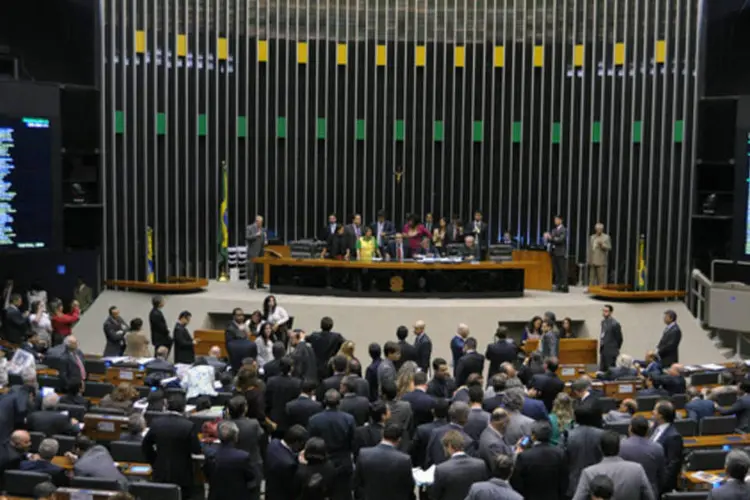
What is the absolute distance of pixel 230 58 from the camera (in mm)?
21906

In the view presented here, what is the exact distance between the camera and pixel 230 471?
320 inches

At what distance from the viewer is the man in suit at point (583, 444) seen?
8.48m

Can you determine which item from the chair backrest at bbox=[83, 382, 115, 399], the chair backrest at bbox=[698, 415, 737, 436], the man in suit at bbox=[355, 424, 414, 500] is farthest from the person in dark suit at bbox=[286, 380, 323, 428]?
the chair backrest at bbox=[698, 415, 737, 436]

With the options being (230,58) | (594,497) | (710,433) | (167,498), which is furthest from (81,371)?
(230,58)

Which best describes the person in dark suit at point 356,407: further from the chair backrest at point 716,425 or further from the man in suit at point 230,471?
the chair backrest at point 716,425

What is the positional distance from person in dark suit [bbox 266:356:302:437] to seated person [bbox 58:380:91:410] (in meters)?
1.68

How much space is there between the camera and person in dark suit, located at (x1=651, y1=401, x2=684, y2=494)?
884 cm

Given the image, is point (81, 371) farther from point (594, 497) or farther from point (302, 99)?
point (302, 99)

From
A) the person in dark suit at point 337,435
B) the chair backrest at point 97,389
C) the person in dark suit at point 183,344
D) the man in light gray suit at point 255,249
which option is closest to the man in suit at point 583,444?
the person in dark suit at point 337,435

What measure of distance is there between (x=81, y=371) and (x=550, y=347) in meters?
5.63

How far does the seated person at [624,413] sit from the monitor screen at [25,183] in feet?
34.7

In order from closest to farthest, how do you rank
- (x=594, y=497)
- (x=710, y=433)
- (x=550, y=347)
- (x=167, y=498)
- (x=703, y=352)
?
(x=594, y=497)
(x=167, y=498)
(x=710, y=433)
(x=550, y=347)
(x=703, y=352)

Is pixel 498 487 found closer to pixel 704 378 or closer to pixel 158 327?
pixel 704 378

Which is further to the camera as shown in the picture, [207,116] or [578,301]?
[207,116]
